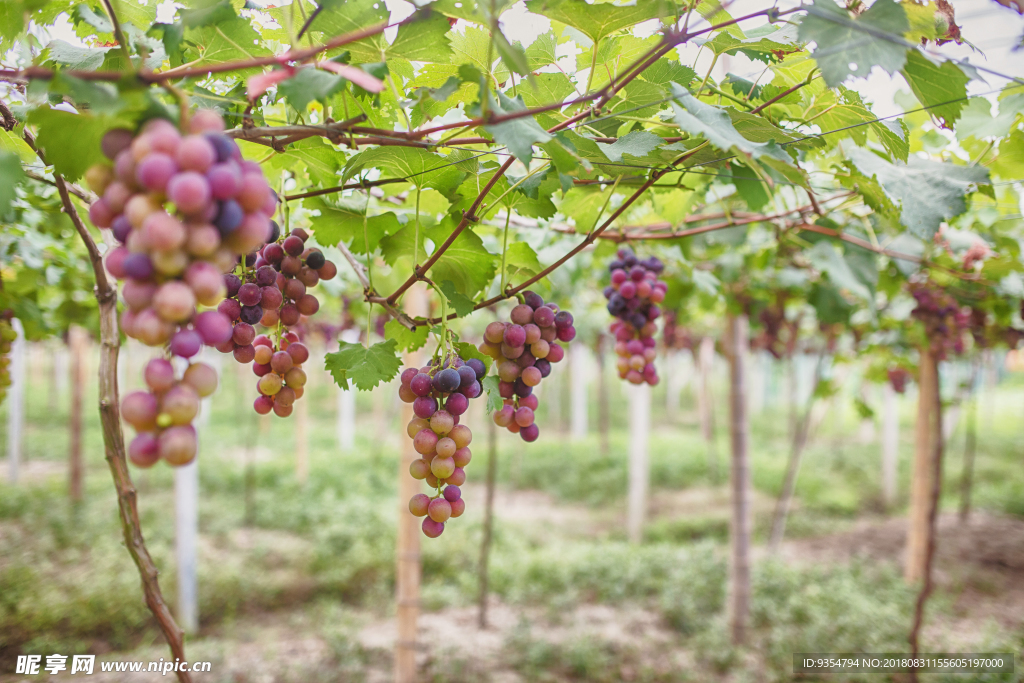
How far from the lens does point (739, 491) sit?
4.70 metres

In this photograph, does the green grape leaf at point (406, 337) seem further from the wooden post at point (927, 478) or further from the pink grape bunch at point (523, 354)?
the wooden post at point (927, 478)

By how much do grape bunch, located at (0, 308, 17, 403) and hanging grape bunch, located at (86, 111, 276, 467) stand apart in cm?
225

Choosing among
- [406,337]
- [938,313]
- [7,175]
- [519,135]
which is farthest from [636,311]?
[938,313]

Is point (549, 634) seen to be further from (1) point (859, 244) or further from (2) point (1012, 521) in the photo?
(2) point (1012, 521)

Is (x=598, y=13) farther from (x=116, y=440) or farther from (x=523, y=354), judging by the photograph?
(x=116, y=440)

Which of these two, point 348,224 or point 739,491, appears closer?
point 348,224

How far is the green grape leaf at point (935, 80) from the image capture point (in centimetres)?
97

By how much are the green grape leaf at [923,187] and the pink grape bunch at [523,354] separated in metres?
0.82

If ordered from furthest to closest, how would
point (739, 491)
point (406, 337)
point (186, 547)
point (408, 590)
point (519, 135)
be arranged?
point (186, 547), point (739, 491), point (408, 590), point (406, 337), point (519, 135)

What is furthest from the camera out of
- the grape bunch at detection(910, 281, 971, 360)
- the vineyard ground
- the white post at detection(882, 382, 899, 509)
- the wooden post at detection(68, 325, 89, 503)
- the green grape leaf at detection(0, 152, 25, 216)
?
the white post at detection(882, 382, 899, 509)

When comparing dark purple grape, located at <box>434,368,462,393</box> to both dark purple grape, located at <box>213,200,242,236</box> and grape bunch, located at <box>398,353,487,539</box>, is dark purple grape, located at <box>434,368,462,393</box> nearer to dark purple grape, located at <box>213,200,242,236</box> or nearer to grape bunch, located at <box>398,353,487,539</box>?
grape bunch, located at <box>398,353,487,539</box>

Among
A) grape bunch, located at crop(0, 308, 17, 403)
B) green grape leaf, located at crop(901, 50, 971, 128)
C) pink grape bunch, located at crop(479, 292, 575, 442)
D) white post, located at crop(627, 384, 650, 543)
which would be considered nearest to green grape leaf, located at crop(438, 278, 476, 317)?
pink grape bunch, located at crop(479, 292, 575, 442)

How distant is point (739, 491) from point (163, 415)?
4864 millimetres

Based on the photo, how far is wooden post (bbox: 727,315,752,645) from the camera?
15.3 ft
